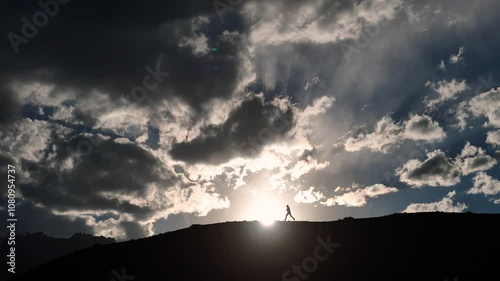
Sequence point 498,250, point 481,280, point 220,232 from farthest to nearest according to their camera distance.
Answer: point 220,232, point 498,250, point 481,280

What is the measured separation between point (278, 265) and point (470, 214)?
1570 centimetres

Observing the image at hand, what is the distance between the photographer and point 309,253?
2812cm

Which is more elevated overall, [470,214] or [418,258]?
[470,214]

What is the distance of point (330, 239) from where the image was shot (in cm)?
2933

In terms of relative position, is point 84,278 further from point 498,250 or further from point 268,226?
point 498,250

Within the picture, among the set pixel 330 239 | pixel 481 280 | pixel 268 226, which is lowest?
pixel 481 280

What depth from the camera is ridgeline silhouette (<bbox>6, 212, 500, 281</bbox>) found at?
25312 millimetres

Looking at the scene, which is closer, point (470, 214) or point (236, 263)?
point (236, 263)

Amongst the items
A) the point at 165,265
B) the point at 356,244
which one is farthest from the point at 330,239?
the point at 165,265

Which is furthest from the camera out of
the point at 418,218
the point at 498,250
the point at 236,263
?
the point at 418,218

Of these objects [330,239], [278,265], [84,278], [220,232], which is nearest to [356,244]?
[330,239]

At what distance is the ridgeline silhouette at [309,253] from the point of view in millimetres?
25312

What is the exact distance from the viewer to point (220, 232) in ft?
106

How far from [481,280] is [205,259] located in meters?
18.1
